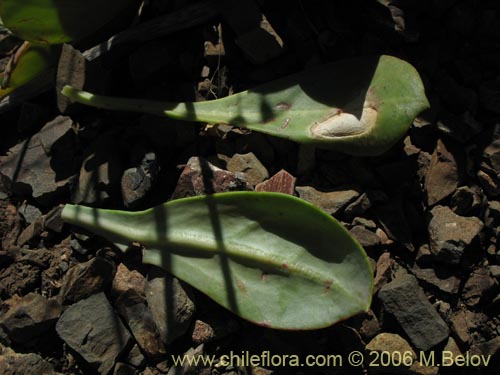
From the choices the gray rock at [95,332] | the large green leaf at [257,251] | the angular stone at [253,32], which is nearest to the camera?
the large green leaf at [257,251]

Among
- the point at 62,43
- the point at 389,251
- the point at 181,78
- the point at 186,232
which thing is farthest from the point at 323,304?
the point at 62,43

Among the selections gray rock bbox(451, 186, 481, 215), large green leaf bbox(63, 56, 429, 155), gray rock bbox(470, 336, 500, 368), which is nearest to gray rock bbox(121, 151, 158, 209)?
large green leaf bbox(63, 56, 429, 155)

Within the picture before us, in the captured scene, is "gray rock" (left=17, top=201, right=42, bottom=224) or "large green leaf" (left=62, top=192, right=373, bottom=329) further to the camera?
"gray rock" (left=17, top=201, right=42, bottom=224)

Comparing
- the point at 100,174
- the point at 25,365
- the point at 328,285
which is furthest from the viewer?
the point at 100,174

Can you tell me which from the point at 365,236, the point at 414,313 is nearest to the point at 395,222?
the point at 365,236

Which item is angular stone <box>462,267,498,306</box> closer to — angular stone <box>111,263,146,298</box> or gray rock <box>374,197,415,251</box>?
gray rock <box>374,197,415,251</box>

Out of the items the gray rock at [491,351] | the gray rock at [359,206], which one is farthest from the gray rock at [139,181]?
the gray rock at [491,351]

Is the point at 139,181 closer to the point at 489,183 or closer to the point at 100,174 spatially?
the point at 100,174

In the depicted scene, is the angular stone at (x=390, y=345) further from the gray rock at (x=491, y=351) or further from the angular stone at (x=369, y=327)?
the gray rock at (x=491, y=351)
